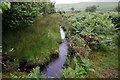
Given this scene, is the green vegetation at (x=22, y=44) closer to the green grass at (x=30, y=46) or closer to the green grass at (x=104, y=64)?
the green grass at (x=30, y=46)

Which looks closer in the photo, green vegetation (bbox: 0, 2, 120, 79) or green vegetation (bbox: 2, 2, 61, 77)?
green vegetation (bbox: 0, 2, 120, 79)

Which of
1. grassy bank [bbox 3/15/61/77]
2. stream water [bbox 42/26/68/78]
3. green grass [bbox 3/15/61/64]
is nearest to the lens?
stream water [bbox 42/26/68/78]

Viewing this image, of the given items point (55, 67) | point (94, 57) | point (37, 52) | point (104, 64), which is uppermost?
point (37, 52)

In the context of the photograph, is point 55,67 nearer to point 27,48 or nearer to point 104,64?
point 27,48

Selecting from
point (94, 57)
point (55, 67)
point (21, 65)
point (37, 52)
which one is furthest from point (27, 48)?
point (94, 57)

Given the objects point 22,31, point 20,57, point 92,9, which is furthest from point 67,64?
point 92,9

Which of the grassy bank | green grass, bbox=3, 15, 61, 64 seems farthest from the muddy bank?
green grass, bbox=3, 15, 61, 64

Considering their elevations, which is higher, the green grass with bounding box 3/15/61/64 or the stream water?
the green grass with bounding box 3/15/61/64

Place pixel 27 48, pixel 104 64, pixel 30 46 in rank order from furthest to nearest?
pixel 30 46 → pixel 27 48 → pixel 104 64

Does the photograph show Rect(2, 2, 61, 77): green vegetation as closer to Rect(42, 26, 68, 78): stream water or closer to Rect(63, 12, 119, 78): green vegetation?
Rect(42, 26, 68, 78): stream water

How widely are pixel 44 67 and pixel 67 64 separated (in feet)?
Answer: 3.95

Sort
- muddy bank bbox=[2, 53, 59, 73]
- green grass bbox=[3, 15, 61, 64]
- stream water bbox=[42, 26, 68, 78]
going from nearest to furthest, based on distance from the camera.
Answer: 1. muddy bank bbox=[2, 53, 59, 73]
2. stream water bbox=[42, 26, 68, 78]
3. green grass bbox=[3, 15, 61, 64]

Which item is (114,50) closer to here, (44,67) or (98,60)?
(98,60)

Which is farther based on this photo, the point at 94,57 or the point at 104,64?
the point at 94,57
